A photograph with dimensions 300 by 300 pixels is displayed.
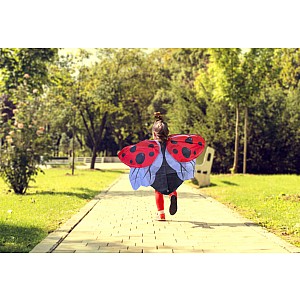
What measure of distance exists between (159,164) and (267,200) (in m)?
3.77

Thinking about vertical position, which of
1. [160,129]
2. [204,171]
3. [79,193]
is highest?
[160,129]

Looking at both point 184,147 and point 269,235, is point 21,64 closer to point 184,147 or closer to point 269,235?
point 184,147

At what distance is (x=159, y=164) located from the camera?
8180mm

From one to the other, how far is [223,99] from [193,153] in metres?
11.7

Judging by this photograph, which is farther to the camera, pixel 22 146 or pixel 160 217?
pixel 22 146

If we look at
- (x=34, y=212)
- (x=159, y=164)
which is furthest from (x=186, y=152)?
(x=34, y=212)

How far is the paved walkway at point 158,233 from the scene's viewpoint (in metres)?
6.68

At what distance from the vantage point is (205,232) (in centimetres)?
770

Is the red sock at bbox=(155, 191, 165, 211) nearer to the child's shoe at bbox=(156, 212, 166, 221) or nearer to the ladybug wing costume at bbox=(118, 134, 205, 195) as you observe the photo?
the child's shoe at bbox=(156, 212, 166, 221)
